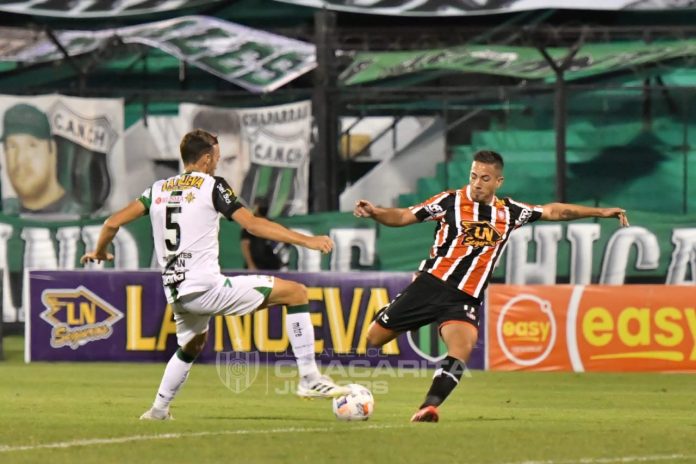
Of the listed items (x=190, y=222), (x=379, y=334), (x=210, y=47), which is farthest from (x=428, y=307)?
(x=210, y=47)

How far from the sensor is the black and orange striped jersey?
11188 millimetres

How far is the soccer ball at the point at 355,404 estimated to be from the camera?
34.3 feet

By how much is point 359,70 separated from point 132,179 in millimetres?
3687

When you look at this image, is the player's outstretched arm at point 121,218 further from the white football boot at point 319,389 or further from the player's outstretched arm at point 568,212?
the player's outstretched arm at point 568,212

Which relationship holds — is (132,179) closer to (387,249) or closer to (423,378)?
(387,249)

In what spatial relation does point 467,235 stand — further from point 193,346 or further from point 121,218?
point 121,218

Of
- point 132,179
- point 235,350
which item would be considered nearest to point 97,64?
point 132,179

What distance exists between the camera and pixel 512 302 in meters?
17.4

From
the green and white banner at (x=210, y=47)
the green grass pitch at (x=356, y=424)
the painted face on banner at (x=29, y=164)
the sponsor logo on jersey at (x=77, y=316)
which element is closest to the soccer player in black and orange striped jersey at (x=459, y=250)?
the green grass pitch at (x=356, y=424)

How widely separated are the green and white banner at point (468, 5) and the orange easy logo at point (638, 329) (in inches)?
309

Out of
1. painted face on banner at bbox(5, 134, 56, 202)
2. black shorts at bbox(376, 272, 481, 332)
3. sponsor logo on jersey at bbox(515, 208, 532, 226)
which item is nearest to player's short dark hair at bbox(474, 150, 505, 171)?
sponsor logo on jersey at bbox(515, 208, 532, 226)

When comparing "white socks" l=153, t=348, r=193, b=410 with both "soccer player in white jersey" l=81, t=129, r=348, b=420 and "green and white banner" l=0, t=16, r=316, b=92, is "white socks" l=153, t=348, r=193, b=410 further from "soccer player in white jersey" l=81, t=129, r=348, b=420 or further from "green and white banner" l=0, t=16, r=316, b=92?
"green and white banner" l=0, t=16, r=316, b=92

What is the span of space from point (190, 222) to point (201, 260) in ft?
0.87

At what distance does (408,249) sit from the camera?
20.9m
